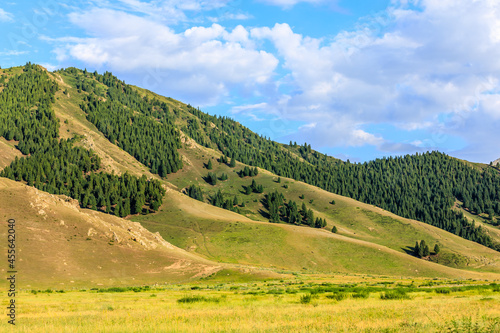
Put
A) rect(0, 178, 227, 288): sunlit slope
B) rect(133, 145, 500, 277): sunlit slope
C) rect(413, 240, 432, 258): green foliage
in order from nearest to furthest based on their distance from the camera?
1. rect(0, 178, 227, 288): sunlit slope
2. rect(133, 145, 500, 277): sunlit slope
3. rect(413, 240, 432, 258): green foliage

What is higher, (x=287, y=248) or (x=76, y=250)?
(x=287, y=248)

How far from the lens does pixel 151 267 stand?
279 feet

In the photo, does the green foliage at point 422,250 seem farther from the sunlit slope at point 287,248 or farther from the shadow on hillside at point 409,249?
the sunlit slope at point 287,248

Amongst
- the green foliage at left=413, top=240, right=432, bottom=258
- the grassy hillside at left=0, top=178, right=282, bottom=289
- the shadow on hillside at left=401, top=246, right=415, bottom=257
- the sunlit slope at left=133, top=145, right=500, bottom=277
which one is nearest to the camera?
the grassy hillside at left=0, top=178, right=282, bottom=289

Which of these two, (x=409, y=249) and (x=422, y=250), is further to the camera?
(x=409, y=249)

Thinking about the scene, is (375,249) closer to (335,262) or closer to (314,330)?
(335,262)

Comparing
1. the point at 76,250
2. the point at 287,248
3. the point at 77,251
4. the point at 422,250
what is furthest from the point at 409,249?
the point at 76,250

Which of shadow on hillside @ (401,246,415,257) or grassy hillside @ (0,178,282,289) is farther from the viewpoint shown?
shadow on hillside @ (401,246,415,257)

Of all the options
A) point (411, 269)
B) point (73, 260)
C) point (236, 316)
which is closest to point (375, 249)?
point (411, 269)

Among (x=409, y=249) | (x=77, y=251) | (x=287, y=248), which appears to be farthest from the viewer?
(x=409, y=249)

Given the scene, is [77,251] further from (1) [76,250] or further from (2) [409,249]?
(2) [409,249]

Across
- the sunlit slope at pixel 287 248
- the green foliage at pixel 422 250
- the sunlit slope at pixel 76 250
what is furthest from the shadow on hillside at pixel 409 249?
the sunlit slope at pixel 76 250

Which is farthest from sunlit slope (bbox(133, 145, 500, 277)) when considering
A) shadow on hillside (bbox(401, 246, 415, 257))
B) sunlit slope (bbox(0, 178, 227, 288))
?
sunlit slope (bbox(0, 178, 227, 288))

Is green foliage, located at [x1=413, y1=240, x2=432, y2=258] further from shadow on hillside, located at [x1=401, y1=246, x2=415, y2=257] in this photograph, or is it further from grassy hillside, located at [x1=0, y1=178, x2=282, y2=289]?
grassy hillside, located at [x1=0, y1=178, x2=282, y2=289]
